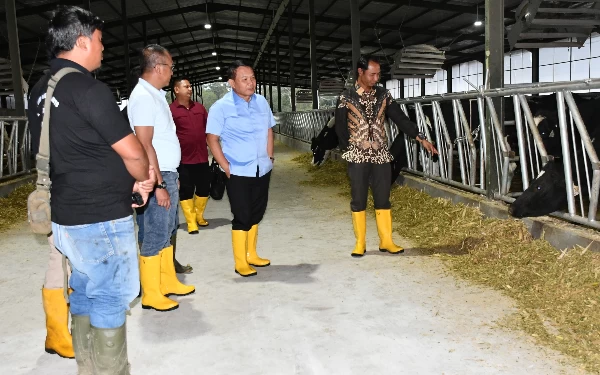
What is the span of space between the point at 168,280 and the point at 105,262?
1.64 metres

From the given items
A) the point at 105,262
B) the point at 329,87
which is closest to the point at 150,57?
the point at 105,262

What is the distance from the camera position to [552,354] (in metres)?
2.57

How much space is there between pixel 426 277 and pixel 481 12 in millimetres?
14858

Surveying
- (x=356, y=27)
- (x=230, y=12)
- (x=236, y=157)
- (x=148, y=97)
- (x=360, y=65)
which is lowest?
(x=236, y=157)

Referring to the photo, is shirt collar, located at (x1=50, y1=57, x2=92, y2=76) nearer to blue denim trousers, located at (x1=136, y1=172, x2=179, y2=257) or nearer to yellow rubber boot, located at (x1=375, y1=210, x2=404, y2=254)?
blue denim trousers, located at (x1=136, y1=172, x2=179, y2=257)

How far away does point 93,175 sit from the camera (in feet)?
6.48

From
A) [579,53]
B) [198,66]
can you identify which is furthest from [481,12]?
[198,66]

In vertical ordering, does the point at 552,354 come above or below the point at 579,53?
below

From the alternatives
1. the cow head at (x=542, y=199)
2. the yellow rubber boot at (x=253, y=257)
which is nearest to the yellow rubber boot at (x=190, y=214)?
the yellow rubber boot at (x=253, y=257)

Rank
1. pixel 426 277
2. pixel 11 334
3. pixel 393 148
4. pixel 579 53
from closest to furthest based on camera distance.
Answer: pixel 11 334, pixel 426 277, pixel 393 148, pixel 579 53

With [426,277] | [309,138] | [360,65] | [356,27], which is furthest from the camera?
[309,138]

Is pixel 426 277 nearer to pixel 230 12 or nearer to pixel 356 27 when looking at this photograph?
pixel 356 27

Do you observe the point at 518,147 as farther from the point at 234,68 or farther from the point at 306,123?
the point at 306,123

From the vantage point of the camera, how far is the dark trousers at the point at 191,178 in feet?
18.0
